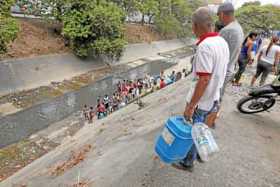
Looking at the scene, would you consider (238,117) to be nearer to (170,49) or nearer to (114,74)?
(114,74)

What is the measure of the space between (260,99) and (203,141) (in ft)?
11.7

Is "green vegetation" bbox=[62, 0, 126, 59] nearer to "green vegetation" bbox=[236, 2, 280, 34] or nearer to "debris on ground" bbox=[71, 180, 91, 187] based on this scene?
"debris on ground" bbox=[71, 180, 91, 187]

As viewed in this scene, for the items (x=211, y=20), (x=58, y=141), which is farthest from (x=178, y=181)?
(x=58, y=141)

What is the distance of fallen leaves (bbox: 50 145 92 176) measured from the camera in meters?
5.00

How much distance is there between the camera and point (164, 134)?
10.6 feet

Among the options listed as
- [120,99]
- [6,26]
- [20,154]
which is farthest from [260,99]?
[6,26]

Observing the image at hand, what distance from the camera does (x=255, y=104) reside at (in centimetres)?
607

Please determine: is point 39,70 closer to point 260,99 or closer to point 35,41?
point 35,41

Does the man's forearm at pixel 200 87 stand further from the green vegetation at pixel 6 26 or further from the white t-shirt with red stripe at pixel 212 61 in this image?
the green vegetation at pixel 6 26

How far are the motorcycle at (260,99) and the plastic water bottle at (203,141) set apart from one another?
10.8ft

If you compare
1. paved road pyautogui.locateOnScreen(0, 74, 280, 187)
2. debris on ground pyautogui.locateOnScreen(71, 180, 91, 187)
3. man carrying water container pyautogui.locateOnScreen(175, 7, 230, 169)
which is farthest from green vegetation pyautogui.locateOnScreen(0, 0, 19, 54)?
man carrying water container pyautogui.locateOnScreen(175, 7, 230, 169)

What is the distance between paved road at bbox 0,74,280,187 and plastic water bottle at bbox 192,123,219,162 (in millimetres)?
798

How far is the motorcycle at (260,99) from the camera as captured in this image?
5.79m

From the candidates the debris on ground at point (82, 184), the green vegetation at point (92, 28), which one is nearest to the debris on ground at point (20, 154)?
the debris on ground at point (82, 184)
